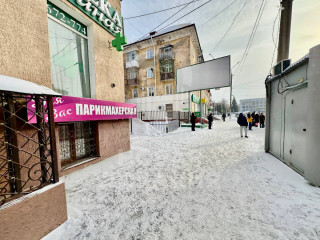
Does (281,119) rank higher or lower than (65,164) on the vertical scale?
higher

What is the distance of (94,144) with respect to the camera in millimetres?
5078

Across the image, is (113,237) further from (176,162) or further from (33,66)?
(33,66)

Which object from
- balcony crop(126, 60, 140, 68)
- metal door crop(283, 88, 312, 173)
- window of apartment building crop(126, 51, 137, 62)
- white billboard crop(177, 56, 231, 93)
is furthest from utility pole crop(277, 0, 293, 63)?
window of apartment building crop(126, 51, 137, 62)

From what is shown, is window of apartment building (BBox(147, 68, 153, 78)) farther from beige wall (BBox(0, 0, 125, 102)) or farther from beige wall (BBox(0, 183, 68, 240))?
beige wall (BBox(0, 183, 68, 240))

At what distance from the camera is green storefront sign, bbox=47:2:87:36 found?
404 centimetres

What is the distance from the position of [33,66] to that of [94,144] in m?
2.99

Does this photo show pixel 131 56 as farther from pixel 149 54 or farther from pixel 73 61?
pixel 73 61

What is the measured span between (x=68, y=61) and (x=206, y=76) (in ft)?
44.2

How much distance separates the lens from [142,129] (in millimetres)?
12023

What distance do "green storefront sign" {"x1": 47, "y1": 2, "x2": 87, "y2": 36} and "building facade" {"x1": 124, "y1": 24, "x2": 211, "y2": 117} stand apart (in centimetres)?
1519

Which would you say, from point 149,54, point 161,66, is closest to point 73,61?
point 161,66

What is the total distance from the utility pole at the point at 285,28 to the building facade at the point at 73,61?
6599 millimetres

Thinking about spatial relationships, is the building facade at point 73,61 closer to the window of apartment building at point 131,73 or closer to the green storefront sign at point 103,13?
the green storefront sign at point 103,13

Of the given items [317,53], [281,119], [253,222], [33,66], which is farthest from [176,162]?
[33,66]
